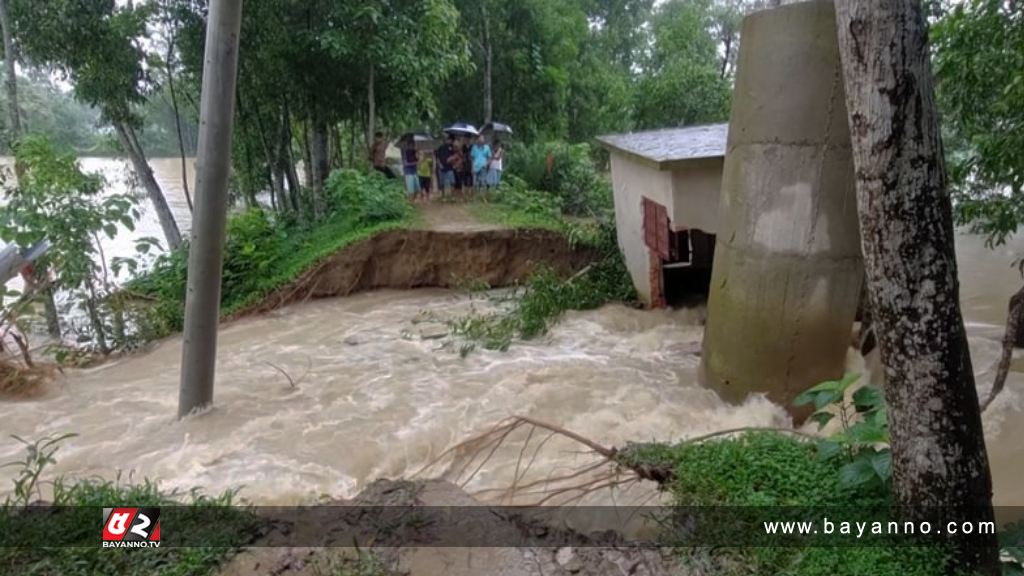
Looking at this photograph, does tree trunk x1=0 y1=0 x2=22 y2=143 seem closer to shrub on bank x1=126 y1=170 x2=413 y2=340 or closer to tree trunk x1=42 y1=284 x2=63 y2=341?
tree trunk x1=42 y1=284 x2=63 y2=341

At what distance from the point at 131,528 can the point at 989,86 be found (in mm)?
7039

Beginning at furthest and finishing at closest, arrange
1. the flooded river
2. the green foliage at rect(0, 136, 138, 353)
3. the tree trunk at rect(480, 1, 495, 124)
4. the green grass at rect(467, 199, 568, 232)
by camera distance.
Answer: the tree trunk at rect(480, 1, 495, 124), the green grass at rect(467, 199, 568, 232), the green foliage at rect(0, 136, 138, 353), the flooded river

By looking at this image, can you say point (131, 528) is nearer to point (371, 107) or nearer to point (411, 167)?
point (371, 107)

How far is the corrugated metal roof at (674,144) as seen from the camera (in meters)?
7.07

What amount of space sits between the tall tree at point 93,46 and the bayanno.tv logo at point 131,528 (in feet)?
30.8

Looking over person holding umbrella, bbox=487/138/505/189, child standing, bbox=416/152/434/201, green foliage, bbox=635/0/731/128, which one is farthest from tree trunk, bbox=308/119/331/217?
green foliage, bbox=635/0/731/128

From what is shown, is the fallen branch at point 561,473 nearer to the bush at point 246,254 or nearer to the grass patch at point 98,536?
the grass patch at point 98,536

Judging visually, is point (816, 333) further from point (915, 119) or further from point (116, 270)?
point (116, 270)

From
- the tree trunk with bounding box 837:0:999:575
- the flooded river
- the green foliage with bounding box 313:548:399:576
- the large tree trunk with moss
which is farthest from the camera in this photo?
the large tree trunk with moss

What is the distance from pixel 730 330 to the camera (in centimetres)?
570

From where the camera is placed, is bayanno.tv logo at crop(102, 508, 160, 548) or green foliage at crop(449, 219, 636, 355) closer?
bayanno.tv logo at crop(102, 508, 160, 548)

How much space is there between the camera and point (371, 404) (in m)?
6.43

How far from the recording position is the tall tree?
959cm

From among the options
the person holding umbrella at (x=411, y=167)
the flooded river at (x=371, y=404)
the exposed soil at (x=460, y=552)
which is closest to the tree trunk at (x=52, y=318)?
the flooded river at (x=371, y=404)
